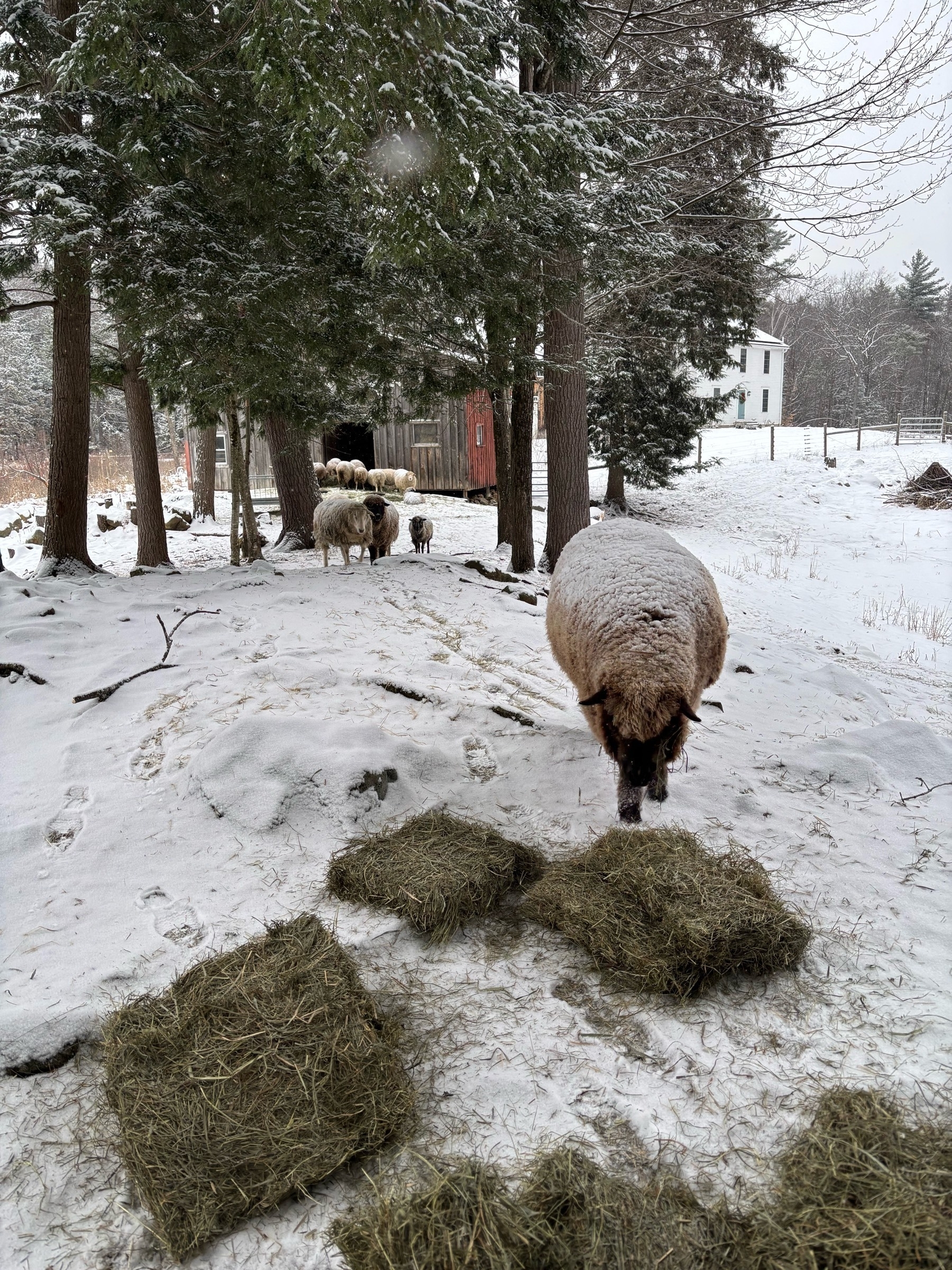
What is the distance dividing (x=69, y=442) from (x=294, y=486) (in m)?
4.76

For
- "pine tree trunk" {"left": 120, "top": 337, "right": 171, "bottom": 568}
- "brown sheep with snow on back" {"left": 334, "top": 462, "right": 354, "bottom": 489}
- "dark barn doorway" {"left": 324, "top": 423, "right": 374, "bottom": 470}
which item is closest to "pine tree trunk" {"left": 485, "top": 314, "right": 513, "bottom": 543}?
"pine tree trunk" {"left": 120, "top": 337, "right": 171, "bottom": 568}

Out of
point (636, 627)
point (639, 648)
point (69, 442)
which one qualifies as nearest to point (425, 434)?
point (69, 442)

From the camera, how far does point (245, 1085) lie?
229cm

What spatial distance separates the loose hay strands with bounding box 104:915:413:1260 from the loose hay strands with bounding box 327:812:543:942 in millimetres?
489

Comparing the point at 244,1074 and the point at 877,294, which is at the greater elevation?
the point at 877,294

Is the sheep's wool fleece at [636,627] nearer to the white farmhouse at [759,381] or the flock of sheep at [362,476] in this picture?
the flock of sheep at [362,476]

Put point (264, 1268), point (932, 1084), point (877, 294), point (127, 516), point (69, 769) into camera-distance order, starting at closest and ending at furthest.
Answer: point (264, 1268)
point (932, 1084)
point (69, 769)
point (127, 516)
point (877, 294)

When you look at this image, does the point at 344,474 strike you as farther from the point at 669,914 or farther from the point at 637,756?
the point at 669,914

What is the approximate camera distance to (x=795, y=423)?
51000 millimetres

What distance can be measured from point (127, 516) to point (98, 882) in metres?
16.4

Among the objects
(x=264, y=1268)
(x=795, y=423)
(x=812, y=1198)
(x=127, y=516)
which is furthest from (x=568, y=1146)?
(x=795, y=423)

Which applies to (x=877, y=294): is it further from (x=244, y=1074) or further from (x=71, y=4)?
(x=244, y=1074)

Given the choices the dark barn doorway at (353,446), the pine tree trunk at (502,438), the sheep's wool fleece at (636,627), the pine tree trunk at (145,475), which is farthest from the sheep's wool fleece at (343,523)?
the dark barn doorway at (353,446)

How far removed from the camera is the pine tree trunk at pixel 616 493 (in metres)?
19.6
